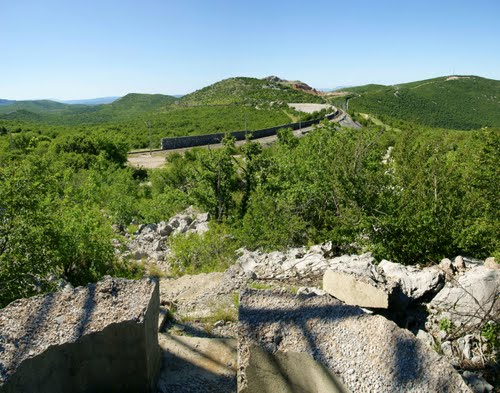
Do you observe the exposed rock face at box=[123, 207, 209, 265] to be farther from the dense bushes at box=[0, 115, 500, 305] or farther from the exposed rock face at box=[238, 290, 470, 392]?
the exposed rock face at box=[238, 290, 470, 392]

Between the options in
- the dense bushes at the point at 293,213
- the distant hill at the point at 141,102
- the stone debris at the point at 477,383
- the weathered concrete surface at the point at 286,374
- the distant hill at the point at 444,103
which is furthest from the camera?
the distant hill at the point at 141,102

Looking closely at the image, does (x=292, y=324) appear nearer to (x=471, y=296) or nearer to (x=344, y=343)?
(x=344, y=343)

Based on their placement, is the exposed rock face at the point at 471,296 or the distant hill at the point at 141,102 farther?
the distant hill at the point at 141,102

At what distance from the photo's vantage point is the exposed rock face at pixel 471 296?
5.40 m

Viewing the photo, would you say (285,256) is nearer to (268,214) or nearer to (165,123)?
(268,214)

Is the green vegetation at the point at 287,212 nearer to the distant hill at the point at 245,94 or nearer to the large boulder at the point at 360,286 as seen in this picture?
the large boulder at the point at 360,286

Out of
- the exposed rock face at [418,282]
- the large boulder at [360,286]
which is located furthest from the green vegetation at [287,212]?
the large boulder at [360,286]

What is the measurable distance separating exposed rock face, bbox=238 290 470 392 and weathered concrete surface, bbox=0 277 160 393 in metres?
1.09

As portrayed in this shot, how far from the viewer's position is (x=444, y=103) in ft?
285

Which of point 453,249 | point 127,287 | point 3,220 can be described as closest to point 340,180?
point 453,249

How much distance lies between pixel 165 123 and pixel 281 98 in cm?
2541

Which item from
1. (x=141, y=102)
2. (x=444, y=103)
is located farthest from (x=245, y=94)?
(x=141, y=102)

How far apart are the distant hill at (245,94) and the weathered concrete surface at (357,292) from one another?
6468 cm

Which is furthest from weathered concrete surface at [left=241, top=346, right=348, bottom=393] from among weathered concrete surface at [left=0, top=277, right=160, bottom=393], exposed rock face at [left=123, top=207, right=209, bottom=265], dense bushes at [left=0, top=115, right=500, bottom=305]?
exposed rock face at [left=123, top=207, right=209, bottom=265]
